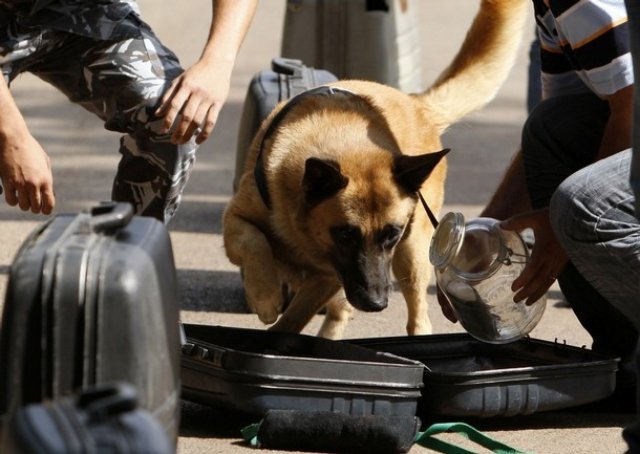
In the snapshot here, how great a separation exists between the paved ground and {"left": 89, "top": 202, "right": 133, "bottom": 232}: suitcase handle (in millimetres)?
943

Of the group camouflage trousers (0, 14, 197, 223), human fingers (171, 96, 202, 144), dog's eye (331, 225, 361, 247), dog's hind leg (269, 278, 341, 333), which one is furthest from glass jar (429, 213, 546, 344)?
camouflage trousers (0, 14, 197, 223)

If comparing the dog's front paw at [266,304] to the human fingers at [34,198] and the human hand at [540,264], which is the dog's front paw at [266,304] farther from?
the human fingers at [34,198]

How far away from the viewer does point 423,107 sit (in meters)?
4.72

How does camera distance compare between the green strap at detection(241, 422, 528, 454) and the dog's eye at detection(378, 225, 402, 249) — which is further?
the dog's eye at detection(378, 225, 402, 249)

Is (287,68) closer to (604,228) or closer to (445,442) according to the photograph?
(604,228)

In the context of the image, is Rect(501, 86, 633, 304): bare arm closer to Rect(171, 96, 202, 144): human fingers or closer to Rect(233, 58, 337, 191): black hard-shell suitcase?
Rect(171, 96, 202, 144): human fingers

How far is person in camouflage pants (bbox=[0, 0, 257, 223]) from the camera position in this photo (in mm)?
3809

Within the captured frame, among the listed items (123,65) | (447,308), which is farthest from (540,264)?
(123,65)

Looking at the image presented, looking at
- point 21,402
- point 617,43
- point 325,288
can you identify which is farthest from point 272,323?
point 21,402

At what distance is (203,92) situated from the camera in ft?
11.1

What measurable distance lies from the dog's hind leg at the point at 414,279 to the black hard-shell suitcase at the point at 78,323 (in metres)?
2.19

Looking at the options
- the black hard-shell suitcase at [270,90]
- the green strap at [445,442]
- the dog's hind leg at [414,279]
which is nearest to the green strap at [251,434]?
the green strap at [445,442]

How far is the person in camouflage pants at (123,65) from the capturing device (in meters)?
3.81

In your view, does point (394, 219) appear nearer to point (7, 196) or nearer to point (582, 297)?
point (582, 297)
